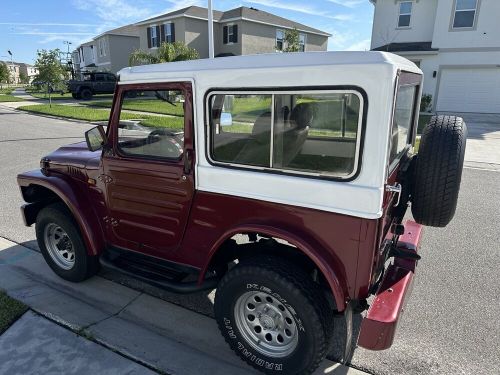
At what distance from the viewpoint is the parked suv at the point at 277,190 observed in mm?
2092

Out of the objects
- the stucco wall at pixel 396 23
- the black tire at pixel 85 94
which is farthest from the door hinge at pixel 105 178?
the black tire at pixel 85 94

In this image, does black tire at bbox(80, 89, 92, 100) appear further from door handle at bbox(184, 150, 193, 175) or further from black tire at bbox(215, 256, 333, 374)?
black tire at bbox(215, 256, 333, 374)

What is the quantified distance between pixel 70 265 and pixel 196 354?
5.76 ft

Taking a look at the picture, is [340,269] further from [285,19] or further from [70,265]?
[285,19]

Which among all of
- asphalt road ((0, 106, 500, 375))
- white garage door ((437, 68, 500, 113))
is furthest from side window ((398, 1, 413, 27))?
asphalt road ((0, 106, 500, 375))

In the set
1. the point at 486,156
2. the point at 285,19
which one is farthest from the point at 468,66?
the point at 285,19

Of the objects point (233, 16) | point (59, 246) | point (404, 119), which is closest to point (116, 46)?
point (233, 16)

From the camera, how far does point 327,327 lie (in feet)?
7.77

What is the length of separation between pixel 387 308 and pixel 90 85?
28.0 metres

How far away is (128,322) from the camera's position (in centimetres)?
312


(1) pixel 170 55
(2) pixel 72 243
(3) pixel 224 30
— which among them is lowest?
(2) pixel 72 243

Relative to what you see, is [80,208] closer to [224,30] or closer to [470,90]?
[470,90]

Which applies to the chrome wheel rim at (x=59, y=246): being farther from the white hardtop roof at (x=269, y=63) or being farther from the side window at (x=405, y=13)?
the side window at (x=405, y=13)

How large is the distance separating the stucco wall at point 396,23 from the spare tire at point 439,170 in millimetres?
19090
